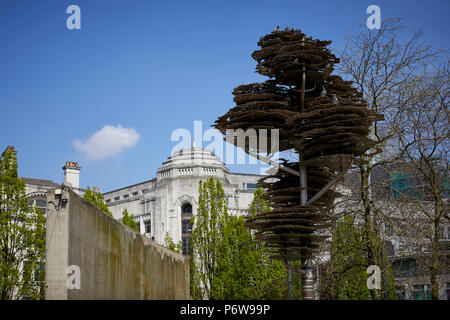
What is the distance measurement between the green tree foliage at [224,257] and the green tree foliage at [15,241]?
11.2 meters

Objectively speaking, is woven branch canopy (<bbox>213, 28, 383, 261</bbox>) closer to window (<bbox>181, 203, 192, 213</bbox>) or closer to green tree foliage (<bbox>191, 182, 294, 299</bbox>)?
green tree foliage (<bbox>191, 182, 294, 299</bbox>)

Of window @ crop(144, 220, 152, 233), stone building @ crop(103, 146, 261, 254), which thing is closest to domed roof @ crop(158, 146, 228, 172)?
stone building @ crop(103, 146, 261, 254)

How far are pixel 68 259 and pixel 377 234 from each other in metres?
11.3

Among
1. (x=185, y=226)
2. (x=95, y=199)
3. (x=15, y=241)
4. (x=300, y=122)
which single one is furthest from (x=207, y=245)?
(x=300, y=122)

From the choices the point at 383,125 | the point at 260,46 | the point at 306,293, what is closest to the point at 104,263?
the point at 306,293

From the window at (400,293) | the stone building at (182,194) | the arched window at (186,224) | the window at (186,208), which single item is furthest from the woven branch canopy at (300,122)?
the window at (186,208)

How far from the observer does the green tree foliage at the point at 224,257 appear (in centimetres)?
3291

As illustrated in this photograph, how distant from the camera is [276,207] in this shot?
46.6ft

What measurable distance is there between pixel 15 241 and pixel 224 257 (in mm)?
13597

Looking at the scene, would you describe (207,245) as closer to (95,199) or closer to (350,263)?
(95,199)

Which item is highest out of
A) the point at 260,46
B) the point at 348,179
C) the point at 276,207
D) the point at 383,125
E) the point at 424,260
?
the point at 260,46

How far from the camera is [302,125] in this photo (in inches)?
523
